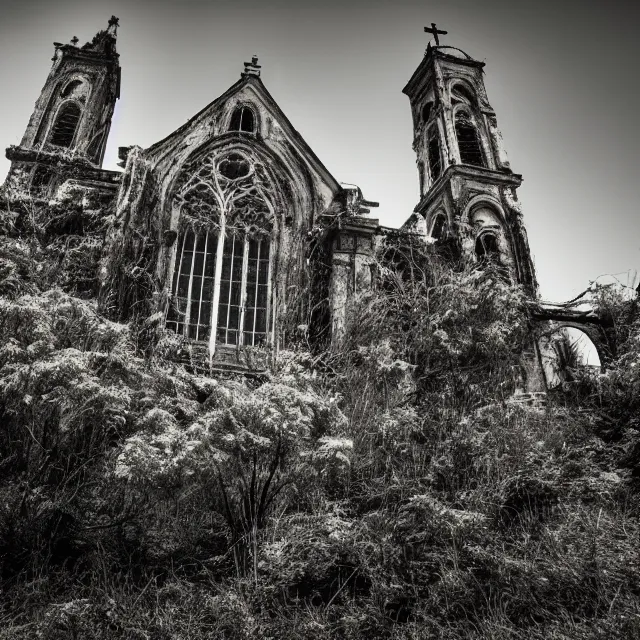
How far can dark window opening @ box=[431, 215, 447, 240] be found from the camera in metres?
20.8

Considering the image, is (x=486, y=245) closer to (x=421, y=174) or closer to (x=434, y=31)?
(x=421, y=174)

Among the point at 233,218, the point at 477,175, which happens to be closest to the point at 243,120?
the point at 233,218

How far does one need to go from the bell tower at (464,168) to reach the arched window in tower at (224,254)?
226 inches

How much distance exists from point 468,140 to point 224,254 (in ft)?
38.9

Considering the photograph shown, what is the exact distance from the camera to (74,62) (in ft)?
70.8

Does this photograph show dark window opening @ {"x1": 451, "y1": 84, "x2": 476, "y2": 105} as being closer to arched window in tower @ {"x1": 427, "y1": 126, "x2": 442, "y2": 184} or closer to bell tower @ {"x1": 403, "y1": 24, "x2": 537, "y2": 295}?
bell tower @ {"x1": 403, "y1": 24, "x2": 537, "y2": 295}

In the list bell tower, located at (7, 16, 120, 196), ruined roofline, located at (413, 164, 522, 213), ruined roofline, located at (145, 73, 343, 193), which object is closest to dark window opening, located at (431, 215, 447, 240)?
ruined roofline, located at (413, 164, 522, 213)

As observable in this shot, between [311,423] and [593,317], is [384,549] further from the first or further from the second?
[593,317]

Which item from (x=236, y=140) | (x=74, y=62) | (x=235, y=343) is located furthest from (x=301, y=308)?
(x=74, y=62)

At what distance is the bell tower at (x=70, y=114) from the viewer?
57.0ft

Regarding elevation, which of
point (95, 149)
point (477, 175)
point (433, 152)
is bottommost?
point (477, 175)

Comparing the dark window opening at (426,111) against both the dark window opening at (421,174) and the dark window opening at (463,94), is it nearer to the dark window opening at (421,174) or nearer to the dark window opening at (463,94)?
the dark window opening at (463,94)

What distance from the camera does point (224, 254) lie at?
16016 millimetres

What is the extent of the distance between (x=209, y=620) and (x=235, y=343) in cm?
861
